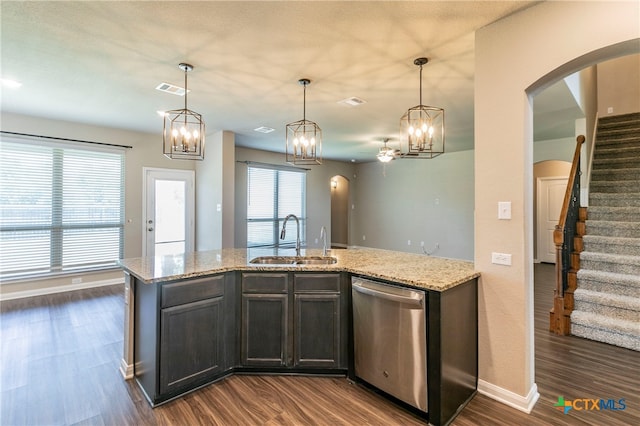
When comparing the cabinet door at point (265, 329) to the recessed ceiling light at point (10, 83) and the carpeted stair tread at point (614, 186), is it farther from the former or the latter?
the carpeted stair tread at point (614, 186)

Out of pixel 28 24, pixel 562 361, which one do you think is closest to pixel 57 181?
pixel 28 24

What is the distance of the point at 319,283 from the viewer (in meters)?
2.54

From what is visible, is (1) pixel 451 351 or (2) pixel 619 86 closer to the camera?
(1) pixel 451 351

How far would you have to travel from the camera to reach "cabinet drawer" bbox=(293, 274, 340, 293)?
254 centimetres

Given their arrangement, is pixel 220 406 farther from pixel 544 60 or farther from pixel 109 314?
pixel 544 60

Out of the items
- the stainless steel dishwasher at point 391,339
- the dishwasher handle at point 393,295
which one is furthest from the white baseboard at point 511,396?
the dishwasher handle at point 393,295

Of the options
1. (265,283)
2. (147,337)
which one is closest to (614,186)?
(265,283)

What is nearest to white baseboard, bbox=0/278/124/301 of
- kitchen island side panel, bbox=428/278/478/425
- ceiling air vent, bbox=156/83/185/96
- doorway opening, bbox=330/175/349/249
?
ceiling air vent, bbox=156/83/185/96

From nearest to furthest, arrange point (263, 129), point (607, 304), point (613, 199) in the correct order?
1. point (607, 304)
2. point (613, 199)
3. point (263, 129)

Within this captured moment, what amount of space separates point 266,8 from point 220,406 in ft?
9.43

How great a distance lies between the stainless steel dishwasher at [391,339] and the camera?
2.03 metres

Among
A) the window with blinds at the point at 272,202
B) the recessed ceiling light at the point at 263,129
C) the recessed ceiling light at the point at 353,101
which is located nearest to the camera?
the recessed ceiling light at the point at 353,101

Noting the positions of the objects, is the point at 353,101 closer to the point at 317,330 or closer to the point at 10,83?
the point at 317,330

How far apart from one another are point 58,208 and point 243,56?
439cm
